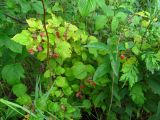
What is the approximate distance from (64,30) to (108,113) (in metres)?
0.57

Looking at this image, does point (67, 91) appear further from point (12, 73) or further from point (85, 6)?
point (85, 6)

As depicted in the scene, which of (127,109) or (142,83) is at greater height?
(142,83)

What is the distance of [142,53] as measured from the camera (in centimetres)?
188

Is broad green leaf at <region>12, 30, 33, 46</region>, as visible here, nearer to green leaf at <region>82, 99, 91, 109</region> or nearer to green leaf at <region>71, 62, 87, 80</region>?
green leaf at <region>71, 62, 87, 80</region>

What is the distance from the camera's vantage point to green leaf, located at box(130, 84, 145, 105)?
1.91 meters

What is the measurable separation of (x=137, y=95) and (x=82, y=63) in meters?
0.36

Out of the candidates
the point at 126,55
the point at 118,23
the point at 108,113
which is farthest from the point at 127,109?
the point at 118,23

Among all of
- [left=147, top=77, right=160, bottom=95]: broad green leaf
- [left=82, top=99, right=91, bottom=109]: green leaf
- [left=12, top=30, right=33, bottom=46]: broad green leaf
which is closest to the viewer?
[left=12, top=30, right=33, bottom=46]: broad green leaf

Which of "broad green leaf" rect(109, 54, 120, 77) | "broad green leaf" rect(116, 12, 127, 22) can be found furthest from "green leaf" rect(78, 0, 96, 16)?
"broad green leaf" rect(116, 12, 127, 22)

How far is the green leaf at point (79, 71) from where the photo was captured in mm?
1958

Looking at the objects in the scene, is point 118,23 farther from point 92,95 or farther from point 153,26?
point 92,95

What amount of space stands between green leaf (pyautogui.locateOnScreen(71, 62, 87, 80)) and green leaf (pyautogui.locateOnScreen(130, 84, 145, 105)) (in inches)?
11.0

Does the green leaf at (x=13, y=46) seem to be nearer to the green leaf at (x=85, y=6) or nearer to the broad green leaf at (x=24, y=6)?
the broad green leaf at (x=24, y=6)

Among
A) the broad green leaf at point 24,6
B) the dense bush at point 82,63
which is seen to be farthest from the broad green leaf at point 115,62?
the broad green leaf at point 24,6
